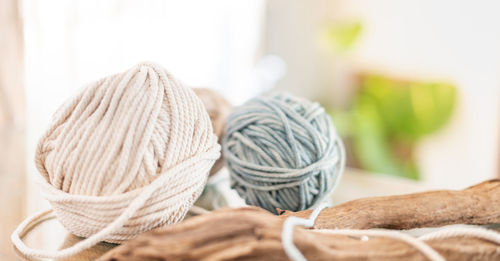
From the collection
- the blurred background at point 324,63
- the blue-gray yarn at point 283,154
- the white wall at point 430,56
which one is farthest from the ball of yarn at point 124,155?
the white wall at point 430,56

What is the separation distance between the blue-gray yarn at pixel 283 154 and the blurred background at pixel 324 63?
1.00 feet

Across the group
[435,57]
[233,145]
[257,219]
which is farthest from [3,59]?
[435,57]

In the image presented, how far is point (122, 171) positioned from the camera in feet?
1.61

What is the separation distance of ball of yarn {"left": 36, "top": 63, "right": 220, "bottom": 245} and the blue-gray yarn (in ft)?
0.43

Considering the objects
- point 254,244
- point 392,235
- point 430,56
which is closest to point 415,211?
point 392,235

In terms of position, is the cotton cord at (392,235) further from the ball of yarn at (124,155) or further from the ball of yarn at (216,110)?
the ball of yarn at (216,110)

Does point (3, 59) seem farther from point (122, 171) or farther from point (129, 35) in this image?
point (122, 171)

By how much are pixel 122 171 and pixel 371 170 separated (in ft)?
5.06

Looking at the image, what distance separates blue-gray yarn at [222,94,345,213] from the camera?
650 millimetres

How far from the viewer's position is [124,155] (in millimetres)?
490

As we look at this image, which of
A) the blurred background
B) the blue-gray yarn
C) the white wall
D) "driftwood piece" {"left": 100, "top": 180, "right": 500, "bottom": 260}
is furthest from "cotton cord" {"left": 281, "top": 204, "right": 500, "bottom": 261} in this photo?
the white wall

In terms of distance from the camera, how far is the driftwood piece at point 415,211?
573 millimetres

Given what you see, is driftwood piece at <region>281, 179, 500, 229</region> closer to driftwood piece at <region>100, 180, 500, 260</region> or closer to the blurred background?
driftwood piece at <region>100, 180, 500, 260</region>

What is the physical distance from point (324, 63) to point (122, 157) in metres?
1.56
